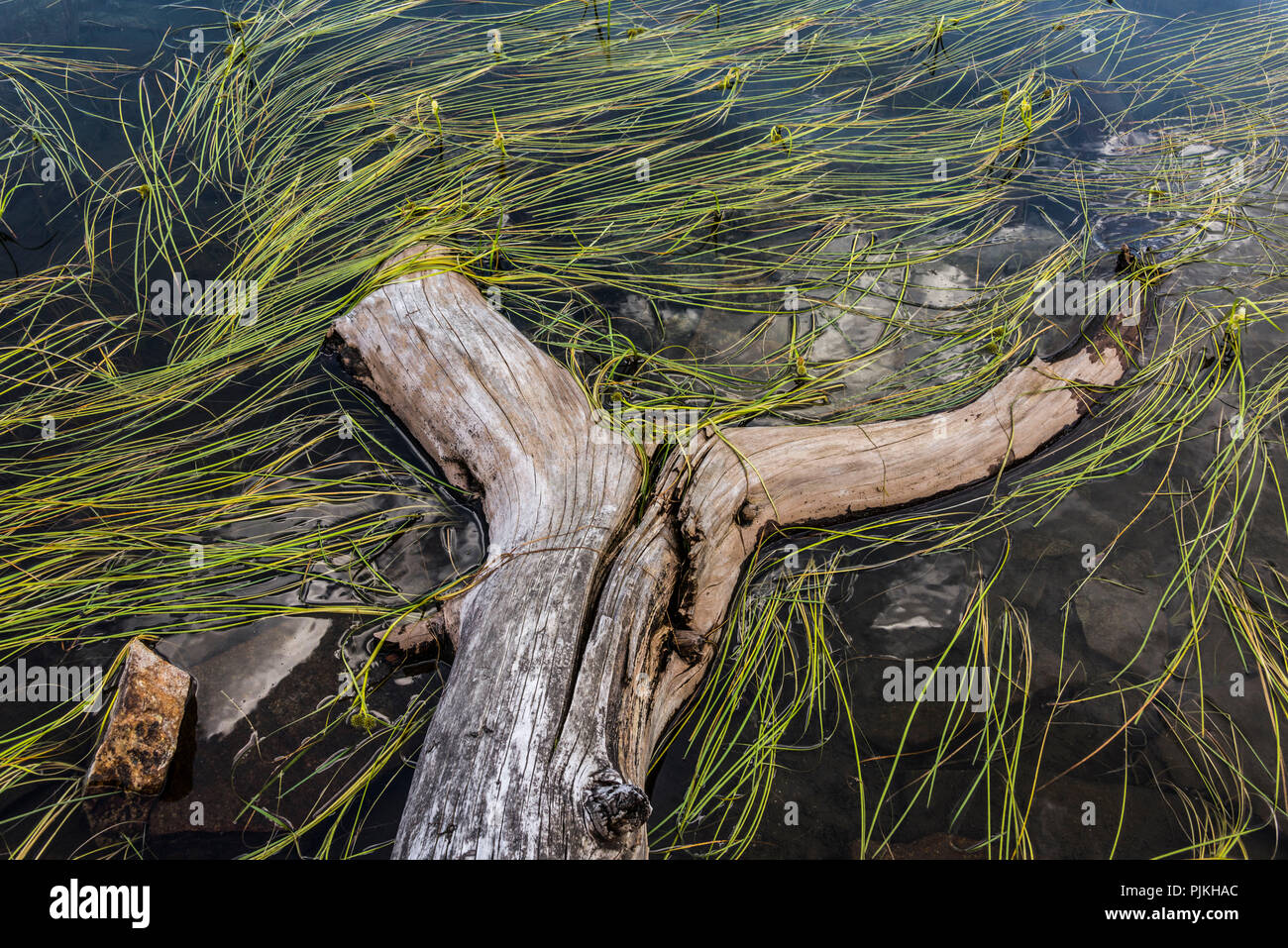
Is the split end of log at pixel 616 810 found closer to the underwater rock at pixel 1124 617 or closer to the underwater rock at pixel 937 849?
the underwater rock at pixel 937 849

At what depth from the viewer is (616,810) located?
1.53m

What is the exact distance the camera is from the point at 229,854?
77.0 inches

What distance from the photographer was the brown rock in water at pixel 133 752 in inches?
79.4

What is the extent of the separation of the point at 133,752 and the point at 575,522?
4.28 feet

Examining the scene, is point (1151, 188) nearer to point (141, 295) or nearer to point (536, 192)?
point (536, 192)

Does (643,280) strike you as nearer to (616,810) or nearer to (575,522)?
(575,522)

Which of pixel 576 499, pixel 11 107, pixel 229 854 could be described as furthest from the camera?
pixel 11 107

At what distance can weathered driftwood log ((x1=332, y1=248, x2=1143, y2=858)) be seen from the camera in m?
1.62

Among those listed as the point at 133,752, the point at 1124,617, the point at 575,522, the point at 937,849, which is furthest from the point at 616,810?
the point at 1124,617

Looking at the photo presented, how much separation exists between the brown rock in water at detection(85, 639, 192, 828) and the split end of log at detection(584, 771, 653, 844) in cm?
126
